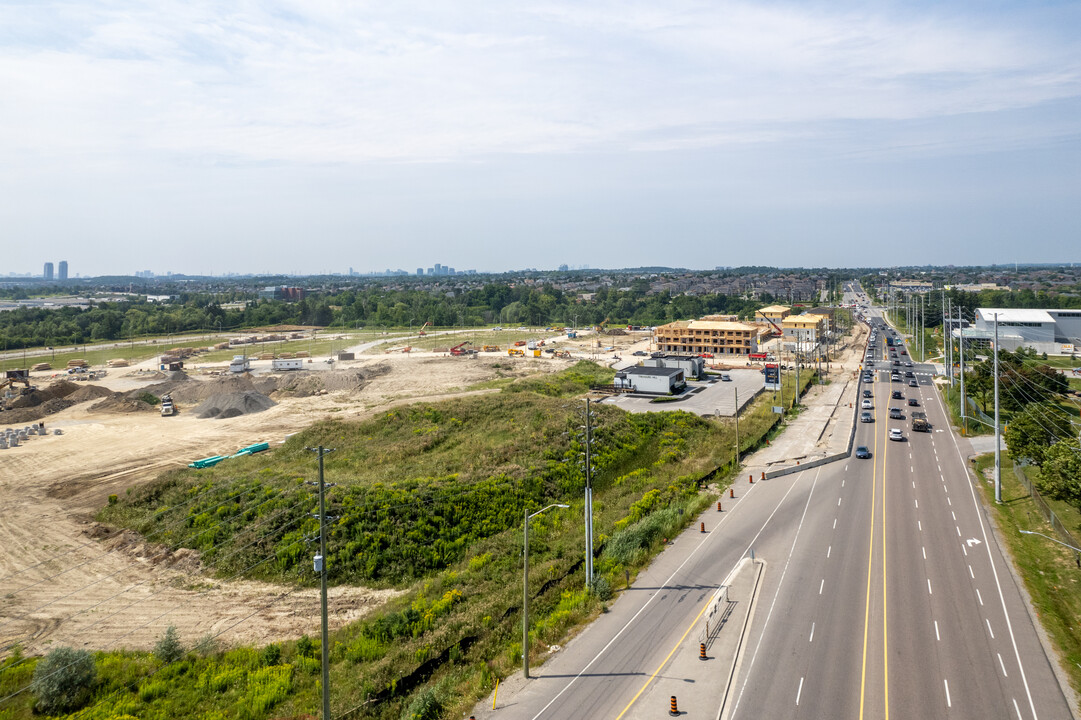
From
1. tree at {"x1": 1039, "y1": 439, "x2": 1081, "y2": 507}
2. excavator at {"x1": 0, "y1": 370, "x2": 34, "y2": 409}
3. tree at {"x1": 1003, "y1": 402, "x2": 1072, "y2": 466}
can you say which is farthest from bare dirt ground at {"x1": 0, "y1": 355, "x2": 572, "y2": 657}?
tree at {"x1": 1003, "y1": 402, "x2": 1072, "y2": 466}

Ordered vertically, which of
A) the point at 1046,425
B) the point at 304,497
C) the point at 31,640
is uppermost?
the point at 1046,425

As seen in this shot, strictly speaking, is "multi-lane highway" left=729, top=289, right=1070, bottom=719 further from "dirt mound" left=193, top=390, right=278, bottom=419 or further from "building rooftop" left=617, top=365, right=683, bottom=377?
"dirt mound" left=193, top=390, right=278, bottom=419

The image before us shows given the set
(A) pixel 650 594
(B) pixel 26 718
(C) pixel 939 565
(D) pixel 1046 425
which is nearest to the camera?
(B) pixel 26 718

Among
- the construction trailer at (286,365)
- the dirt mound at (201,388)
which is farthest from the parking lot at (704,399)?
the construction trailer at (286,365)

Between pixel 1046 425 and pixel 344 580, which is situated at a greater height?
pixel 1046 425

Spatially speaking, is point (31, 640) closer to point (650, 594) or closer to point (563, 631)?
point (563, 631)

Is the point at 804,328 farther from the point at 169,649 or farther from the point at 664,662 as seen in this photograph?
the point at 169,649

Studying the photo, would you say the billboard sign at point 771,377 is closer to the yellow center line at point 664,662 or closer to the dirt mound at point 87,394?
the yellow center line at point 664,662

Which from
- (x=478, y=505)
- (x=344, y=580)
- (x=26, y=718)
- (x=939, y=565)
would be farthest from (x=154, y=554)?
(x=939, y=565)
